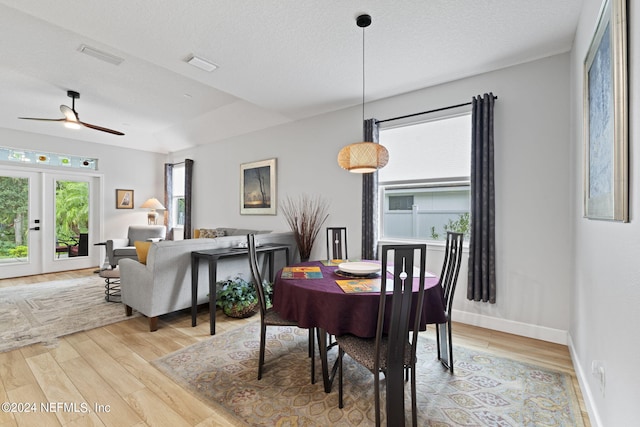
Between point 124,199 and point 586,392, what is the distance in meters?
8.10

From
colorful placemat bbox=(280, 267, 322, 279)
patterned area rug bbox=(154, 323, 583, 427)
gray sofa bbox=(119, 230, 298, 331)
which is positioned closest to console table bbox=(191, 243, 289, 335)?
gray sofa bbox=(119, 230, 298, 331)

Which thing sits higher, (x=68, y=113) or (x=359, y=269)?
(x=68, y=113)

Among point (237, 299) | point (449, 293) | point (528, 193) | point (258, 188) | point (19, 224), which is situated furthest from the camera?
point (19, 224)

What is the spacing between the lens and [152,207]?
6.64 meters

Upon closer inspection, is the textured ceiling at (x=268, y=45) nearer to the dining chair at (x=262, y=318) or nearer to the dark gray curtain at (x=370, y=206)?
the dark gray curtain at (x=370, y=206)

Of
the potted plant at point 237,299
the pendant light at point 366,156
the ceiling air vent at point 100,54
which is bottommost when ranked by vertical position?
the potted plant at point 237,299

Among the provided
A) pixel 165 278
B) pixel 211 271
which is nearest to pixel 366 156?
Answer: pixel 211 271

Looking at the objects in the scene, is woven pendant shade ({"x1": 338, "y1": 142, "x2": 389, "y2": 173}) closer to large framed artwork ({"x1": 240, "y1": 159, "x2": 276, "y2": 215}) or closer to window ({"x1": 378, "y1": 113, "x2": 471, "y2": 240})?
window ({"x1": 378, "y1": 113, "x2": 471, "y2": 240})

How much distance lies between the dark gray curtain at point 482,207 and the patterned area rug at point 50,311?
3.94m

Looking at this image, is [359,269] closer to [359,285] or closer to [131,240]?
[359,285]

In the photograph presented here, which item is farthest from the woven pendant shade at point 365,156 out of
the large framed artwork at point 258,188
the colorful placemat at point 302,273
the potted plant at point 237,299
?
the large framed artwork at point 258,188

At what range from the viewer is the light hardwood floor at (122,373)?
5.62ft

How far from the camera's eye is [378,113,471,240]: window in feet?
10.8

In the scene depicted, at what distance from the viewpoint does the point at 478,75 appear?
3.13m
